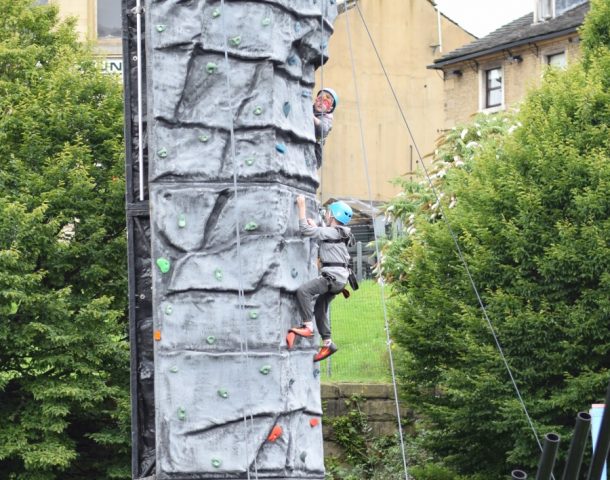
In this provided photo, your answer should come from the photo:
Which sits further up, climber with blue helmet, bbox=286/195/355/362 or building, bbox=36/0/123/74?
building, bbox=36/0/123/74

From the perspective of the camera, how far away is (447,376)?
2061 cm

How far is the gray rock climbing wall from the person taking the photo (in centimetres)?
906

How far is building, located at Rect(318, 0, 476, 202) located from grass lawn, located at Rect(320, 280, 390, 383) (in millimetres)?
13431

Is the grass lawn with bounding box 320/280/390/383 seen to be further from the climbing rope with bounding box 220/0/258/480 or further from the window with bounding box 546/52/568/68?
the climbing rope with bounding box 220/0/258/480

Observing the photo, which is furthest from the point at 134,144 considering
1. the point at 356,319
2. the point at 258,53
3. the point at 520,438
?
the point at 356,319

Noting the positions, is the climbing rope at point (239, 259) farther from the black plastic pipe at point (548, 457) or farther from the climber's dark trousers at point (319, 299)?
the black plastic pipe at point (548, 457)

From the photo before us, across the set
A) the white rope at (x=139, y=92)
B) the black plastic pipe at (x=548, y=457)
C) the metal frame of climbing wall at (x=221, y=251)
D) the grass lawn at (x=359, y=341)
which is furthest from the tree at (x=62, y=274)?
the black plastic pipe at (x=548, y=457)

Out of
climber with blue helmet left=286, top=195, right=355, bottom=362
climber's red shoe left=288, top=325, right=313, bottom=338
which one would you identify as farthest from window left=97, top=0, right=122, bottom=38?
climber's red shoe left=288, top=325, right=313, bottom=338

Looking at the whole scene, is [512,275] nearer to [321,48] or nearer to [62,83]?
[62,83]

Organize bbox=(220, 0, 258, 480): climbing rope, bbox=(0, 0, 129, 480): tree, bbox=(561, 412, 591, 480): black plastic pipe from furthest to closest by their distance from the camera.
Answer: bbox=(0, 0, 129, 480): tree → bbox=(220, 0, 258, 480): climbing rope → bbox=(561, 412, 591, 480): black plastic pipe

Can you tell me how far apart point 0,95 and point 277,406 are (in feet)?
46.5

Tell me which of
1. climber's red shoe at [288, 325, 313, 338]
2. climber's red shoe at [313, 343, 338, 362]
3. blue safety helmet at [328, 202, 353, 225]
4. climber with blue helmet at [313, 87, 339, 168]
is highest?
climber with blue helmet at [313, 87, 339, 168]

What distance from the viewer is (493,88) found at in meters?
41.7

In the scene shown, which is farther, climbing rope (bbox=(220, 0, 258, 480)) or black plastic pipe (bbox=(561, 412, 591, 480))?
climbing rope (bbox=(220, 0, 258, 480))
